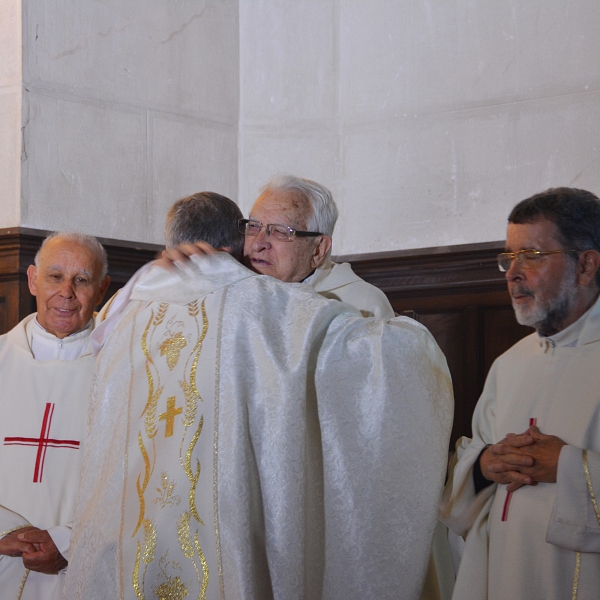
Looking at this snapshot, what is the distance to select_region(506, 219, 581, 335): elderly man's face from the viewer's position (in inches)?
136

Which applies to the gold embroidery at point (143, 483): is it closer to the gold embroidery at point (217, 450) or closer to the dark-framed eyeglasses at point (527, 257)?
the gold embroidery at point (217, 450)

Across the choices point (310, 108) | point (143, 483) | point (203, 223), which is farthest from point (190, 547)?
point (310, 108)

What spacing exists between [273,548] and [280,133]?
4.25 m

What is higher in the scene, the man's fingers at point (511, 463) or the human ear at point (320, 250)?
the human ear at point (320, 250)

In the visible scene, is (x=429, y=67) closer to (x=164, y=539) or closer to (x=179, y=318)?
(x=179, y=318)

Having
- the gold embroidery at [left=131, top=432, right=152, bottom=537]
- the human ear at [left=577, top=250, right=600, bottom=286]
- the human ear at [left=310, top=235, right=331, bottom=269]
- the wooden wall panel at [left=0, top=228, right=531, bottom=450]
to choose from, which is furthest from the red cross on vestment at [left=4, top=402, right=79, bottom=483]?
the human ear at [left=577, top=250, right=600, bottom=286]

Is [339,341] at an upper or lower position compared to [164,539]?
upper

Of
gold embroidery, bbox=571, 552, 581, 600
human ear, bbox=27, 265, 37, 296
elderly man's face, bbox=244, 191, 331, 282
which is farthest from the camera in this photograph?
human ear, bbox=27, 265, 37, 296

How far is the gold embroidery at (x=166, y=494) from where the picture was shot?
3039 millimetres

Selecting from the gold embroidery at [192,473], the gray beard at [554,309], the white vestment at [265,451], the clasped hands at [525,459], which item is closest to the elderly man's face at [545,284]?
the gray beard at [554,309]

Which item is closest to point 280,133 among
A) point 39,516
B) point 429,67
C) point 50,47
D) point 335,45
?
point 335,45

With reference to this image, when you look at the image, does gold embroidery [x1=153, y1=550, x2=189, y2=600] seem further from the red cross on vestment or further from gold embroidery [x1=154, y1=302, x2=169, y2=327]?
the red cross on vestment

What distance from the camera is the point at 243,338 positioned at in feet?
10.2

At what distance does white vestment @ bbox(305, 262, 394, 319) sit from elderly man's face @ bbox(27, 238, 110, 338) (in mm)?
1023
